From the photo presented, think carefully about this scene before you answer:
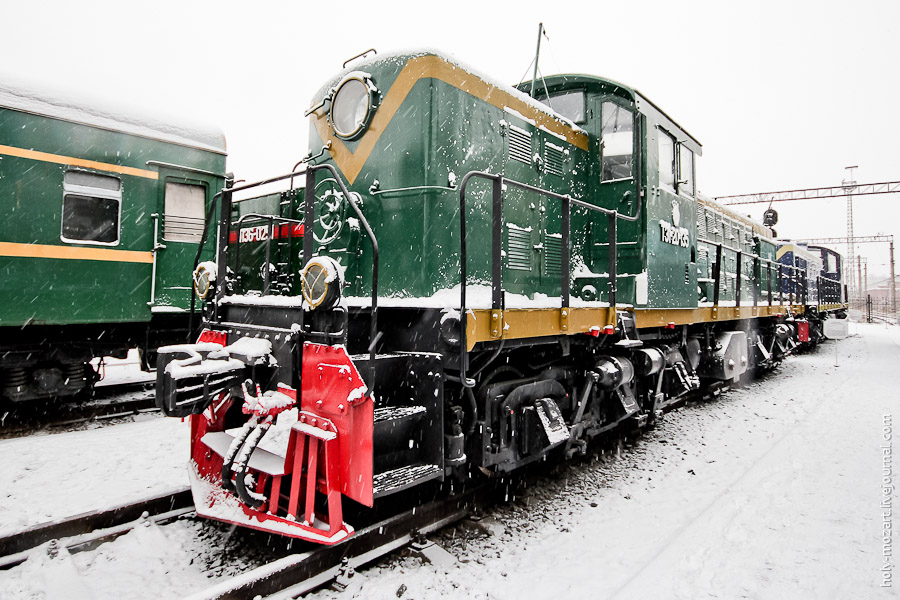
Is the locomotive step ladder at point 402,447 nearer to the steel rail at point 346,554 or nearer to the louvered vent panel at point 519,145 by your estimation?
the steel rail at point 346,554

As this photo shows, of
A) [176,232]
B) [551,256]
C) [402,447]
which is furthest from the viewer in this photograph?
[176,232]

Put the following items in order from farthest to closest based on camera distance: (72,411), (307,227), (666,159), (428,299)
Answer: (72,411)
(666,159)
(428,299)
(307,227)

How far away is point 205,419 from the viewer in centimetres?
368

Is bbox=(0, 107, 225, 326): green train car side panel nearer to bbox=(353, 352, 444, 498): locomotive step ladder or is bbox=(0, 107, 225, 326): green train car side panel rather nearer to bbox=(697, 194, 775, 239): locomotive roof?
bbox=(353, 352, 444, 498): locomotive step ladder

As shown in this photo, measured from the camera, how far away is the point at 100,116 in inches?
246

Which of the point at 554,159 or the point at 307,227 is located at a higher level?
the point at 554,159

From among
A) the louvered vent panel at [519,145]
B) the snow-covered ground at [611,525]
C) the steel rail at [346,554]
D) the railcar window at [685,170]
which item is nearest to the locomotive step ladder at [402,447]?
the steel rail at [346,554]

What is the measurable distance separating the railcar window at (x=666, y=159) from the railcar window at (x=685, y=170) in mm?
209

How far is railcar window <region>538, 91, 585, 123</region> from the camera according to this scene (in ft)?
17.0

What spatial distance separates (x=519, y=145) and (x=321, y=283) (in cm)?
234

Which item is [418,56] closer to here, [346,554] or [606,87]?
[606,87]

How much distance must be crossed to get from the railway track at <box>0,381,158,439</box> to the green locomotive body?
35cm

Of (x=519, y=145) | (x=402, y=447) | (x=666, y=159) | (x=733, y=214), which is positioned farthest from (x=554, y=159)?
(x=733, y=214)

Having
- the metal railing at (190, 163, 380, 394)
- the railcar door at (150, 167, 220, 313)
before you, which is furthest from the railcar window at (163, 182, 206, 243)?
the metal railing at (190, 163, 380, 394)
